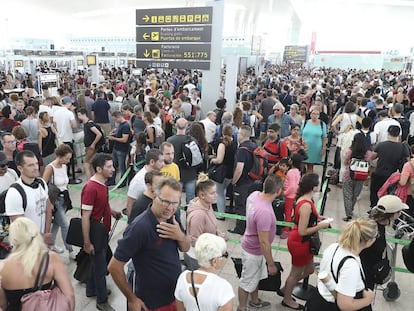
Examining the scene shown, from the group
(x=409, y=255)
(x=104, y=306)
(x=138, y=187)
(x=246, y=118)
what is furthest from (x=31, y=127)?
(x=409, y=255)

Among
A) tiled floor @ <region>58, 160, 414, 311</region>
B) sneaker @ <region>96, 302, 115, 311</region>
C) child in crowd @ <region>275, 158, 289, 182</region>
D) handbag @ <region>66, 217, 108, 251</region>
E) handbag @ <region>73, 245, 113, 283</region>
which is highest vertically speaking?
child in crowd @ <region>275, 158, 289, 182</region>

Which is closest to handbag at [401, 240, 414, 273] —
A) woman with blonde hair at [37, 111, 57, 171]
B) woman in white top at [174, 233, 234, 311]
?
woman in white top at [174, 233, 234, 311]

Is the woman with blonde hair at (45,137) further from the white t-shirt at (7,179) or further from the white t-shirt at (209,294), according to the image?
the white t-shirt at (209,294)

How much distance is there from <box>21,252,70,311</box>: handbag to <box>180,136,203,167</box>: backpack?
325 centimetres

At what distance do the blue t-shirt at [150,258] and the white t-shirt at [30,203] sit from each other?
144 centimetres

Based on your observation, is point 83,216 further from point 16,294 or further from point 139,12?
point 139,12

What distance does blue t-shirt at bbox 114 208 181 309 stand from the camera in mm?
2262

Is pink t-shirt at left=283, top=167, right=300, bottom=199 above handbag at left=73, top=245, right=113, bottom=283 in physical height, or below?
above

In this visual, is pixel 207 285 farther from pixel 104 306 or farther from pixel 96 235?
pixel 104 306

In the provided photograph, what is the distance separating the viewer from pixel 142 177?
12.5 feet

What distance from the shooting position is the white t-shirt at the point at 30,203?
3.19 m

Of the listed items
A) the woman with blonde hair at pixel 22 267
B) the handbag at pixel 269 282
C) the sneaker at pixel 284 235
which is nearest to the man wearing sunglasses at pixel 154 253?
the woman with blonde hair at pixel 22 267

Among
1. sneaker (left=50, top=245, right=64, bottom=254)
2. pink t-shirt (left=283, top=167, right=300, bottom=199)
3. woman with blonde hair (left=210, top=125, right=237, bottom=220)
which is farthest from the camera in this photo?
woman with blonde hair (left=210, top=125, right=237, bottom=220)

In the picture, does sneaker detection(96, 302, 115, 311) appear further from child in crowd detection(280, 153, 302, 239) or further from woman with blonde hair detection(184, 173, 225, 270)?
child in crowd detection(280, 153, 302, 239)
